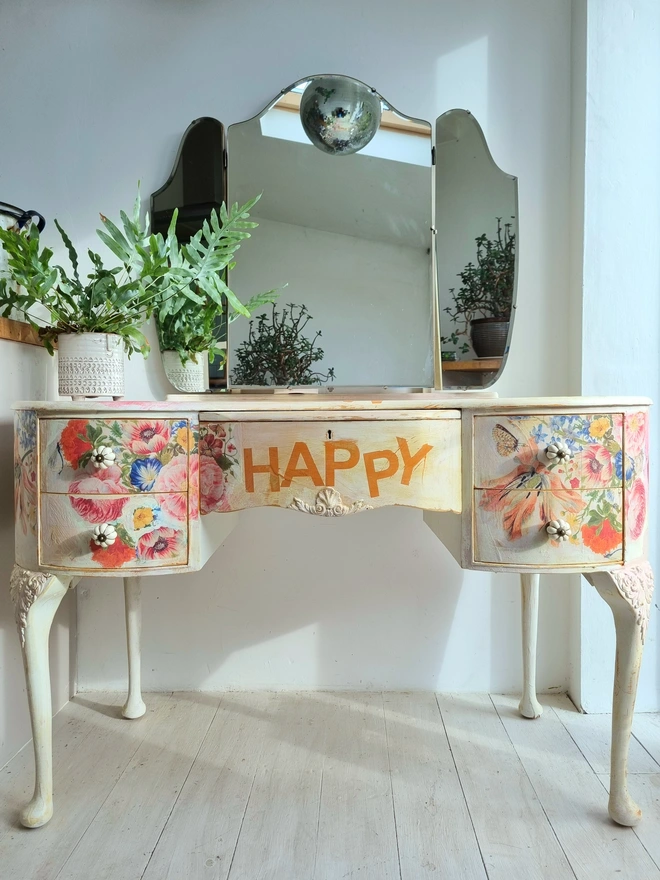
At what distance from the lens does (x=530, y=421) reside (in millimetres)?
1139

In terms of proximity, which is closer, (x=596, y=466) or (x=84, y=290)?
(x=596, y=466)

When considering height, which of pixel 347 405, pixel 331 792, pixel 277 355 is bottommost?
pixel 331 792

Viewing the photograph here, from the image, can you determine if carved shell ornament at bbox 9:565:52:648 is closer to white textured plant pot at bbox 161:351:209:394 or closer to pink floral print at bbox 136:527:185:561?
pink floral print at bbox 136:527:185:561

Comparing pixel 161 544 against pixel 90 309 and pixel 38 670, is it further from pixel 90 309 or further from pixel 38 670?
pixel 90 309

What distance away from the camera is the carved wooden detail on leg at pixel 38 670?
1.17m

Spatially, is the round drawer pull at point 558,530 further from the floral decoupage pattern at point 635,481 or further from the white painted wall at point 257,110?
the white painted wall at point 257,110

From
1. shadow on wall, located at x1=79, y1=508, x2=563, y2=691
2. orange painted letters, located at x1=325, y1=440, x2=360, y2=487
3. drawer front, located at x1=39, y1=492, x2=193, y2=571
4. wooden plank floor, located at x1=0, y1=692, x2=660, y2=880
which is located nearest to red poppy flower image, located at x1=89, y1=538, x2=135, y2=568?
drawer front, located at x1=39, y1=492, x2=193, y2=571

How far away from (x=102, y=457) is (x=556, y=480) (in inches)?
30.8

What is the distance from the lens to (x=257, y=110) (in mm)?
1653

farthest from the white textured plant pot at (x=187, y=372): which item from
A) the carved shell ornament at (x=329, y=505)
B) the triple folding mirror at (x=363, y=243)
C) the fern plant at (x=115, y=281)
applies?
the carved shell ornament at (x=329, y=505)

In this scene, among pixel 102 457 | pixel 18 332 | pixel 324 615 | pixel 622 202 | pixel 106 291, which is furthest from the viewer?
pixel 324 615

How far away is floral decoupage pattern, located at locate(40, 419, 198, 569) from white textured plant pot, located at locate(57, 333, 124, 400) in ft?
0.56

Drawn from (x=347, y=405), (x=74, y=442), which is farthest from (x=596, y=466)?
(x=74, y=442)

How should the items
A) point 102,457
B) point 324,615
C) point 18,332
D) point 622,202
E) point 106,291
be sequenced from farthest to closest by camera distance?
point 324,615 < point 622,202 < point 18,332 < point 106,291 < point 102,457
